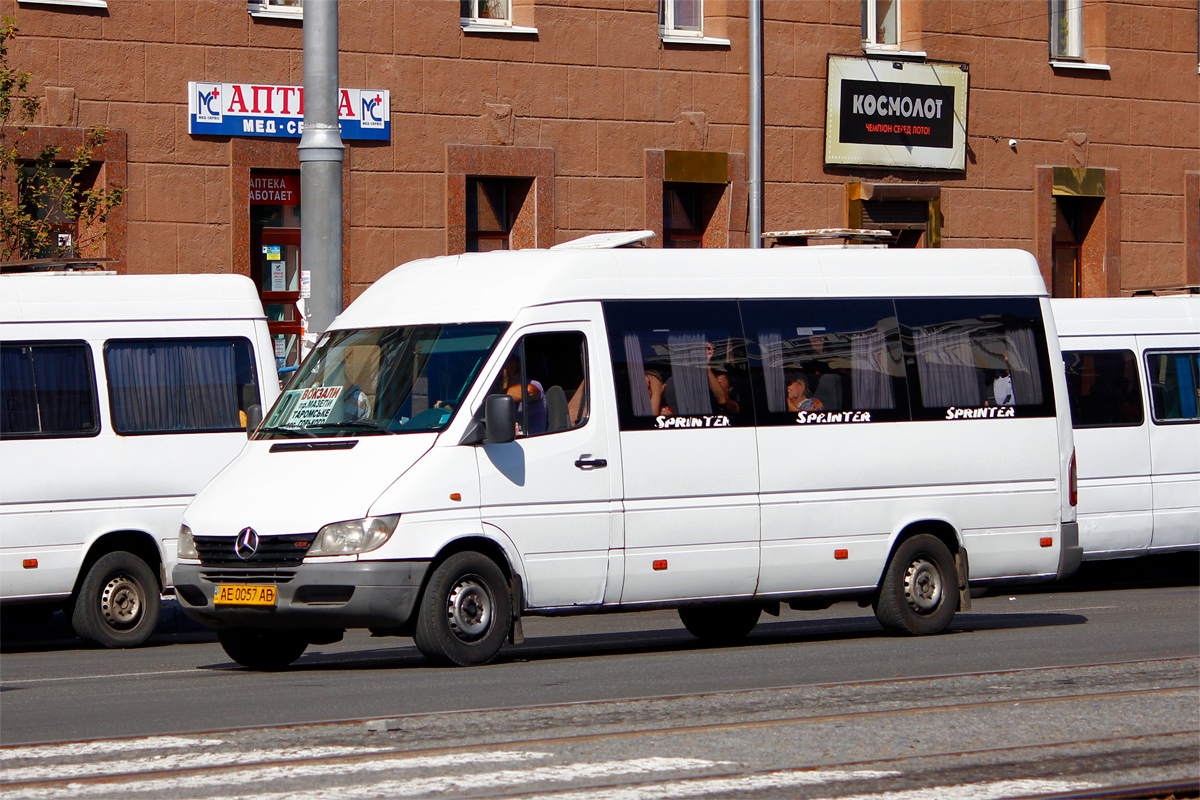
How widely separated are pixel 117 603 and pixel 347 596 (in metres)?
3.90

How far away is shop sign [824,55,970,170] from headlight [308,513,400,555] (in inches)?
653

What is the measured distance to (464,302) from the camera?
1191cm

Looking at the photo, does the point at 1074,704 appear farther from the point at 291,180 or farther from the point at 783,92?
the point at 783,92

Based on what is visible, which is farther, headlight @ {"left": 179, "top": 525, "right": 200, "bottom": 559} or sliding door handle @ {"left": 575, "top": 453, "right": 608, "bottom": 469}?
sliding door handle @ {"left": 575, "top": 453, "right": 608, "bottom": 469}

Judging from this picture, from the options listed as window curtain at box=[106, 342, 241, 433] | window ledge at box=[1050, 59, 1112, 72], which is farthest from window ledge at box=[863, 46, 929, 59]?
window curtain at box=[106, 342, 241, 433]

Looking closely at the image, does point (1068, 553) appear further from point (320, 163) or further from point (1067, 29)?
point (1067, 29)

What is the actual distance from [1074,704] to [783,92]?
17420mm

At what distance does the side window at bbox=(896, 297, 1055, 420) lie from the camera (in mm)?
13477

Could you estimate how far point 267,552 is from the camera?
1101cm

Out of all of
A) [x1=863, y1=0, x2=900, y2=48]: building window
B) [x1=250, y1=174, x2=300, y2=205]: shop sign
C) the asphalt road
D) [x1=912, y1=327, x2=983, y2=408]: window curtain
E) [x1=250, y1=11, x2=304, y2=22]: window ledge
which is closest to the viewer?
the asphalt road

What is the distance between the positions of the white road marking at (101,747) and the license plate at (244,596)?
2440mm

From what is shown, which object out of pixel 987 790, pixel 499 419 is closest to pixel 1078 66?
pixel 499 419

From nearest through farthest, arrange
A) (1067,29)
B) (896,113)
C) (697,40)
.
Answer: (697,40) → (896,113) → (1067,29)

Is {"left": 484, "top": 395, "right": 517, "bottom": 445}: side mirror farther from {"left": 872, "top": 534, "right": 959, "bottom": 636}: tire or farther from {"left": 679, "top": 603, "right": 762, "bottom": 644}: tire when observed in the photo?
{"left": 872, "top": 534, "right": 959, "bottom": 636}: tire
